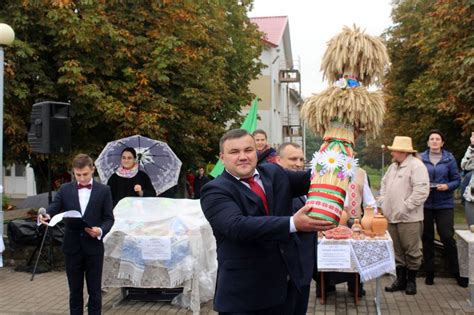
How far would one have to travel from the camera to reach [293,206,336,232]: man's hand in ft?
9.50

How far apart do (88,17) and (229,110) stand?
8.27 metres

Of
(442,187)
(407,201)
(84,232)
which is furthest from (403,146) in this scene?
(84,232)

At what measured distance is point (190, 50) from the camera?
1505cm

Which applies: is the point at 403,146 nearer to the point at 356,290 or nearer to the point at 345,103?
the point at 356,290

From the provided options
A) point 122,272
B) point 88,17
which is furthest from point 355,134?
point 88,17

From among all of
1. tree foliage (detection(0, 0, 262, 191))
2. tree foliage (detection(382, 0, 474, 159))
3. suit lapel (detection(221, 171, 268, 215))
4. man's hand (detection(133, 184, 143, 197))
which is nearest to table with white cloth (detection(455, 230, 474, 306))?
tree foliage (detection(382, 0, 474, 159))

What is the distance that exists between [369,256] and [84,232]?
3.02 meters

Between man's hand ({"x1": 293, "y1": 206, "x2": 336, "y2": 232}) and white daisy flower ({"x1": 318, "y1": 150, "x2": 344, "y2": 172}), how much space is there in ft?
0.93

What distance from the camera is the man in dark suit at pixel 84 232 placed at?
225 inches

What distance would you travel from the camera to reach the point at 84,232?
5703 millimetres

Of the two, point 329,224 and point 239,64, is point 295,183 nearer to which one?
point 329,224

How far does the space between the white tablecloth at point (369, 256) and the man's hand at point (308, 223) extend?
3.45 m

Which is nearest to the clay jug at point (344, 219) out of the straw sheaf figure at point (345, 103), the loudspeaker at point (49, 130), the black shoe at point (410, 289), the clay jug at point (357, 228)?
the clay jug at point (357, 228)

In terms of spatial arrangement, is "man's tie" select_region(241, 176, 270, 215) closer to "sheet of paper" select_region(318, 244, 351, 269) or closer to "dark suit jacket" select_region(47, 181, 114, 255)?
"dark suit jacket" select_region(47, 181, 114, 255)
